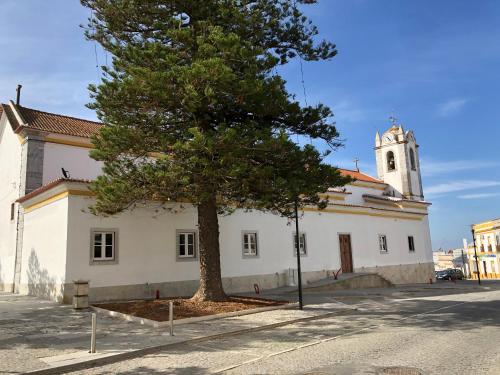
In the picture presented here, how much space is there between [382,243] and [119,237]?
20.3 meters

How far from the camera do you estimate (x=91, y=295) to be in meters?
15.8

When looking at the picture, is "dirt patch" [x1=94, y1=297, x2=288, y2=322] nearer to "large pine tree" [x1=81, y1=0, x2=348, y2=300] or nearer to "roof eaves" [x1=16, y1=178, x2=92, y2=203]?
"large pine tree" [x1=81, y1=0, x2=348, y2=300]

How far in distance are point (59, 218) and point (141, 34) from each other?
7499 mm

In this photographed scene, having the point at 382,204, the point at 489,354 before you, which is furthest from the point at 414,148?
the point at 489,354

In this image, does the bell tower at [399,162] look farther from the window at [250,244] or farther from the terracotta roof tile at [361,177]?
the window at [250,244]

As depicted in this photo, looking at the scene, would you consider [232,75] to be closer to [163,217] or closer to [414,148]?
[163,217]

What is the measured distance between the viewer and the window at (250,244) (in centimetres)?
2142

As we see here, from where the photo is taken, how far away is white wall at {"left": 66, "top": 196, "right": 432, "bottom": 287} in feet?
52.4

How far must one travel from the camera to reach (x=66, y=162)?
2184 cm

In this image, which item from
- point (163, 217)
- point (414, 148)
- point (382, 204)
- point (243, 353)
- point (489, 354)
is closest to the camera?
point (489, 354)

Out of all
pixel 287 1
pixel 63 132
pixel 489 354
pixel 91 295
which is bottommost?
pixel 489 354

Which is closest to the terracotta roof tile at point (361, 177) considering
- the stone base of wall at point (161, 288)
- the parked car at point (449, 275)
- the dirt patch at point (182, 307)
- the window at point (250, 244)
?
the parked car at point (449, 275)

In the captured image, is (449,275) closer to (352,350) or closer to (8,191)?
(352,350)

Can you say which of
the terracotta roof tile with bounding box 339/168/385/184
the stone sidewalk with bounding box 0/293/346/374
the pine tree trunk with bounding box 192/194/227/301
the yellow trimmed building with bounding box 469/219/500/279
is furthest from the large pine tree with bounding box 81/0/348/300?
the yellow trimmed building with bounding box 469/219/500/279
